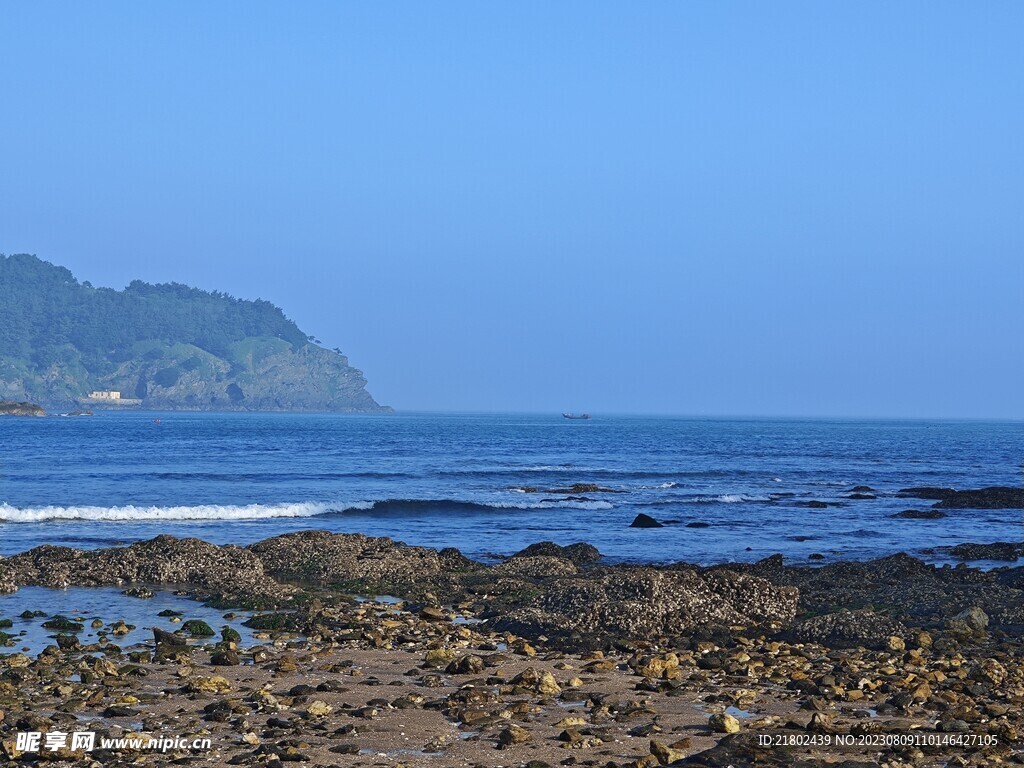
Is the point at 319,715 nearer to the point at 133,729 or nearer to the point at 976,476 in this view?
the point at 133,729

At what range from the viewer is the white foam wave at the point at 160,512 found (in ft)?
111

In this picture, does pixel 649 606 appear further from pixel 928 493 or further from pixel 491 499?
pixel 928 493

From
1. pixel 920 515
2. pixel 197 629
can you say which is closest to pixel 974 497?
pixel 920 515

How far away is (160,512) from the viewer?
116 feet

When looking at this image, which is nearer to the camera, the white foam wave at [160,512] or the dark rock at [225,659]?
the dark rock at [225,659]

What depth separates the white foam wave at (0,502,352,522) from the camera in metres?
34.0

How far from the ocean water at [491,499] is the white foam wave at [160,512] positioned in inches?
2.8

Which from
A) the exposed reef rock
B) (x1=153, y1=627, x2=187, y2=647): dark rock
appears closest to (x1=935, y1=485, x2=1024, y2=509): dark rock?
the exposed reef rock

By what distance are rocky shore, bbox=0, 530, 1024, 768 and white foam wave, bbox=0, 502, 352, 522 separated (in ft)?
44.0

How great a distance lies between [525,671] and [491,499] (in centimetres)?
3295

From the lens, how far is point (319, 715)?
1045 centimetres

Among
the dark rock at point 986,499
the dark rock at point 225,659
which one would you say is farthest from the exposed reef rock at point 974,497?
the dark rock at point 225,659

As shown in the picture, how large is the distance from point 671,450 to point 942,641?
79672mm

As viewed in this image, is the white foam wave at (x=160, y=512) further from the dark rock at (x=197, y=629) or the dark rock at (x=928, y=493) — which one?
the dark rock at (x=928, y=493)
